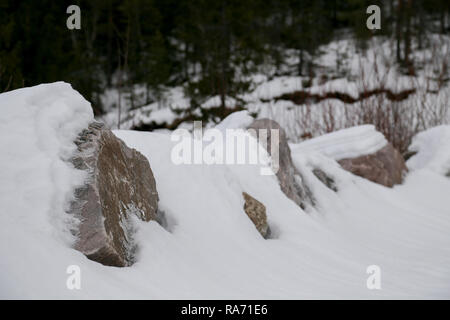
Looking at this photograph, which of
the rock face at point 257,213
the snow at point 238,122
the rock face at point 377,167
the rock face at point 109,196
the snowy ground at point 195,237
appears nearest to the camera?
the snowy ground at point 195,237

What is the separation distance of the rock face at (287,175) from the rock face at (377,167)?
780 mm

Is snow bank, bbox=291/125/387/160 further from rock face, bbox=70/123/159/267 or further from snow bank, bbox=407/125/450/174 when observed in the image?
rock face, bbox=70/123/159/267

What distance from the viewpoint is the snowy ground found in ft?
3.89

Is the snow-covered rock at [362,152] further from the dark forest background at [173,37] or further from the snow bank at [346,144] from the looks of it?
the dark forest background at [173,37]

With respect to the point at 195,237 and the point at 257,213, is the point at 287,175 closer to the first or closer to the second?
the point at 257,213

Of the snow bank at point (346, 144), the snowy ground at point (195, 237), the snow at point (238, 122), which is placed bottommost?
the snowy ground at point (195, 237)

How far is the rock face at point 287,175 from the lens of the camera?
2631 mm

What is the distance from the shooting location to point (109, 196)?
148cm

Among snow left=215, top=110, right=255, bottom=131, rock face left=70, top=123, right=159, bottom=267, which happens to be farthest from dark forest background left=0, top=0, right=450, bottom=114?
rock face left=70, top=123, right=159, bottom=267

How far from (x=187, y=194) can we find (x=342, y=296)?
871 mm

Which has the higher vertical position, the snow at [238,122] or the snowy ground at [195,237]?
the snow at [238,122]

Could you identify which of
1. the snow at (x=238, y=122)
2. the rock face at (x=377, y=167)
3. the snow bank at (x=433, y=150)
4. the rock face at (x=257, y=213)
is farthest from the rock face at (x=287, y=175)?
the snow bank at (x=433, y=150)
